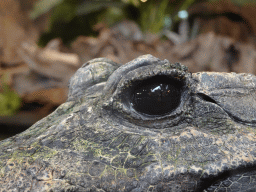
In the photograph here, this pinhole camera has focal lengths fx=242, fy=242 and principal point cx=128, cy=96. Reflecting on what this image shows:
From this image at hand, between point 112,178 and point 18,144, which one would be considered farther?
point 18,144

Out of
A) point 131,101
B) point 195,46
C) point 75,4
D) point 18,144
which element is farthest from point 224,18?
point 18,144

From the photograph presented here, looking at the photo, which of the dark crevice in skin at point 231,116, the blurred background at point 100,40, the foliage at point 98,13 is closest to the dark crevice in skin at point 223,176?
the dark crevice in skin at point 231,116

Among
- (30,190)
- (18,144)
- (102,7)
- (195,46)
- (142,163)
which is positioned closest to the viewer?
(30,190)


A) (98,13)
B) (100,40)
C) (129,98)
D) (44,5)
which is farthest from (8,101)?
(129,98)

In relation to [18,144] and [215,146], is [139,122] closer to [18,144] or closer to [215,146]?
[215,146]

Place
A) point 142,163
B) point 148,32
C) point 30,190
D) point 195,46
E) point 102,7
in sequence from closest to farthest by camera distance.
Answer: point 30,190, point 142,163, point 195,46, point 148,32, point 102,7

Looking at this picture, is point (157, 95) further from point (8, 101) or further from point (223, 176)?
point (8, 101)

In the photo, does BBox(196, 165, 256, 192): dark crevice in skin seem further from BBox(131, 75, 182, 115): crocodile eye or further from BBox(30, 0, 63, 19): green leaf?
BBox(30, 0, 63, 19): green leaf

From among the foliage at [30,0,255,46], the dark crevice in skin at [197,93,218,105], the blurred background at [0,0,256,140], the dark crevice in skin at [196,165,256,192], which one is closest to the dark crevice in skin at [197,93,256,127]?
the dark crevice in skin at [197,93,218,105]
